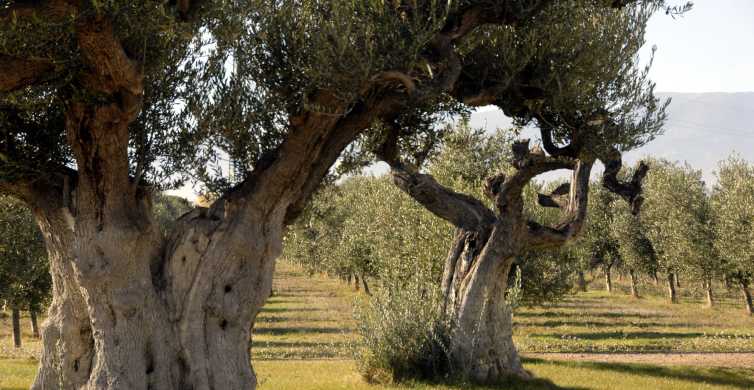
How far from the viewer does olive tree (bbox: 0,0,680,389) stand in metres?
9.43

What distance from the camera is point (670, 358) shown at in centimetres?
2325

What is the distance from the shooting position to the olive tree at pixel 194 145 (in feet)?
30.9

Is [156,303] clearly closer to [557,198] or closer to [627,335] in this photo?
[557,198]

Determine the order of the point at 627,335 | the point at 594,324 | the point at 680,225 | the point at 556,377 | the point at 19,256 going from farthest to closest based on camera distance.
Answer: the point at 680,225, the point at 594,324, the point at 627,335, the point at 19,256, the point at 556,377

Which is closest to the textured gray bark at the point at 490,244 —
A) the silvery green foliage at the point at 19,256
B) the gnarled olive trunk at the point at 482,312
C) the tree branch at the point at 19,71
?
the gnarled olive trunk at the point at 482,312

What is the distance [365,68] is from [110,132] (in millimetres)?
3720

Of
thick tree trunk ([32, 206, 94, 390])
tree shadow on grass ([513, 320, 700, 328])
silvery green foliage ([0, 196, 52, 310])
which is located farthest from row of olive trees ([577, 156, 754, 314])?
thick tree trunk ([32, 206, 94, 390])

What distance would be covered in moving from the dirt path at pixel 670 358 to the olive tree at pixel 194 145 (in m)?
13.8

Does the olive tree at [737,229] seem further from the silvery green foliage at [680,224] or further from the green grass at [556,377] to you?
the green grass at [556,377]

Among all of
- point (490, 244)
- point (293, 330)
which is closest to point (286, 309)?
point (293, 330)

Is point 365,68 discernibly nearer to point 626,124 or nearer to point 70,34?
point 70,34

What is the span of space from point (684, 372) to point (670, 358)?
438cm

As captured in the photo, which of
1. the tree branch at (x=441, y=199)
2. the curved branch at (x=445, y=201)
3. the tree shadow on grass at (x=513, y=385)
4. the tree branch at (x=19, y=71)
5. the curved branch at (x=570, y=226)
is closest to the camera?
the tree branch at (x=19, y=71)

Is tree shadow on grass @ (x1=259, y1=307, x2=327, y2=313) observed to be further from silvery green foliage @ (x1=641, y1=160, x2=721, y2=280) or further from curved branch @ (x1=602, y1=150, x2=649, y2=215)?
curved branch @ (x1=602, y1=150, x2=649, y2=215)
